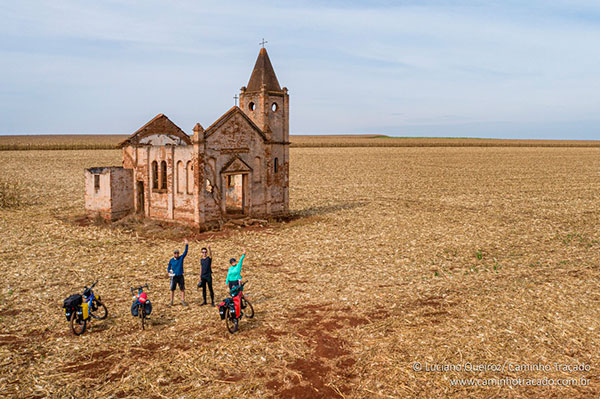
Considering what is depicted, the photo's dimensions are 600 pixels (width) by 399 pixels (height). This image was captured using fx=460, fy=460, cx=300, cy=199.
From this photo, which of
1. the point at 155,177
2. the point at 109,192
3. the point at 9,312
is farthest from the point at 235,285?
the point at 109,192

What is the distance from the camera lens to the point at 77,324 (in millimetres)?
12586

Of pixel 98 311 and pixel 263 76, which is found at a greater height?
pixel 263 76

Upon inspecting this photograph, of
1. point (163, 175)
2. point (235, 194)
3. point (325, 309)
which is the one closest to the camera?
point (325, 309)

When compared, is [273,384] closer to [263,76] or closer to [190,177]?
[190,177]

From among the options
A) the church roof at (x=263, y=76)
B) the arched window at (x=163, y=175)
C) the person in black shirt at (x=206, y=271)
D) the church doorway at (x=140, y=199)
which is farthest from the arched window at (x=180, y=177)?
the person in black shirt at (x=206, y=271)

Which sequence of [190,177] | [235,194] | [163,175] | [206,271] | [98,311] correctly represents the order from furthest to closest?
[235,194] < [163,175] < [190,177] < [206,271] < [98,311]

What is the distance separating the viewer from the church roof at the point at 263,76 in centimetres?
2872

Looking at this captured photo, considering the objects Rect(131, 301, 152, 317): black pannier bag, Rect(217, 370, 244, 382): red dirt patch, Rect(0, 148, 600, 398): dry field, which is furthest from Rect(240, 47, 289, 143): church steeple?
Rect(217, 370, 244, 382): red dirt patch

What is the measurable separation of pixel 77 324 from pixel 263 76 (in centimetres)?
1993

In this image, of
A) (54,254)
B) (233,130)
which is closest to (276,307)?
(54,254)

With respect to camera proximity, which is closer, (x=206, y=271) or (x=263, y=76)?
(x=206, y=271)

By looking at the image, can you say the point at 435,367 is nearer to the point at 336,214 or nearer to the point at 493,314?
the point at 493,314

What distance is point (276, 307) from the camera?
14516 millimetres

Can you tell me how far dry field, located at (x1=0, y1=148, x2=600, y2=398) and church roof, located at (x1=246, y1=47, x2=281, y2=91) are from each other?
884 centimetres
